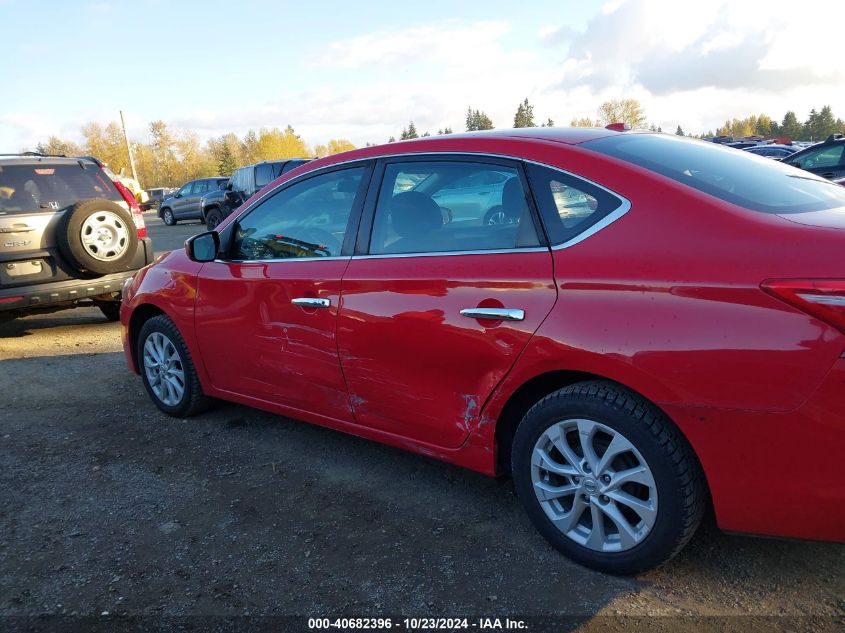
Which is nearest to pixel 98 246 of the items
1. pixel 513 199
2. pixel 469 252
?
pixel 469 252

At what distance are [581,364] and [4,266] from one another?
5686 millimetres

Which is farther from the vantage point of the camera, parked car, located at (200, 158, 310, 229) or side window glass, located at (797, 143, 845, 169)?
parked car, located at (200, 158, 310, 229)

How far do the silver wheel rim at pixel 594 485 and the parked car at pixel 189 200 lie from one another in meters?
A: 26.5

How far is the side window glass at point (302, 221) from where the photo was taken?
3252 millimetres

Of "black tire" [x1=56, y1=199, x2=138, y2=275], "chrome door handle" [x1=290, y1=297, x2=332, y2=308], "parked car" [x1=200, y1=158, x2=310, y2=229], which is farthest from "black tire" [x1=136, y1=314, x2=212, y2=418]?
"parked car" [x1=200, y1=158, x2=310, y2=229]

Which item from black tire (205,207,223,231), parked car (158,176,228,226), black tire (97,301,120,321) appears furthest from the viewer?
parked car (158,176,228,226)

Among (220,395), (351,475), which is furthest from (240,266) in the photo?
(351,475)

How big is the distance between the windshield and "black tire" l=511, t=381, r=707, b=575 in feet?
2.59

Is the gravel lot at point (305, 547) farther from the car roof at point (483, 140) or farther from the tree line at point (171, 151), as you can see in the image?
the tree line at point (171, 151)

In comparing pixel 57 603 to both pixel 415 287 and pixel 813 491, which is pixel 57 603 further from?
pixel 813 491

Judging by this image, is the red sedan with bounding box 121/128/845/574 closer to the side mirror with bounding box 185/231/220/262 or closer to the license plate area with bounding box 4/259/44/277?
the side mirror with bounding box 185/231/220/262

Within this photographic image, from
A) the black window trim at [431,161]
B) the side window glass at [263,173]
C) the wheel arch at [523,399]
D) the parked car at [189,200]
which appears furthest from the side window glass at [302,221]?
the parked car at [189,200]

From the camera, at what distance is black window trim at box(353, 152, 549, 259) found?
8.32 feet

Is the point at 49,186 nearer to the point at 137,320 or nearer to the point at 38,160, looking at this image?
the point at 38,160
